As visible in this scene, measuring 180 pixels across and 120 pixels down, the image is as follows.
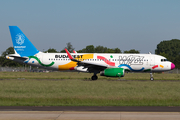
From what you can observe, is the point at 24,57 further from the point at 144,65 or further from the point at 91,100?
the point at 91,100

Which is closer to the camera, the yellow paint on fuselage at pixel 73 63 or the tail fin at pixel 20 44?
the yellow paint on fuselage at pixel 73 63

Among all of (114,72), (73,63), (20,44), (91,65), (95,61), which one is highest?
(20,44)

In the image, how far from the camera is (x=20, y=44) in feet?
119

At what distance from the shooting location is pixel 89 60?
115 feet

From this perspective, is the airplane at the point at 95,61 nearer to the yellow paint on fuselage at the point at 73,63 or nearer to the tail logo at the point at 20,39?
the yellow paint on fuselage at the point at 73,63

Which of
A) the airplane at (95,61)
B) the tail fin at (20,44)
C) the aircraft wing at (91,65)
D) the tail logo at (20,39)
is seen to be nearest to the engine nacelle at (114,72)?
the aircraft wing at (91,65)

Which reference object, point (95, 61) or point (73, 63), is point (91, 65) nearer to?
point (95, 61)

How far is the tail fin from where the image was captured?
35.9 meters

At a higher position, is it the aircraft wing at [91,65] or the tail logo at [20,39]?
the tail logo at [20,39]

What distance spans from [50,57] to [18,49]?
479 cm

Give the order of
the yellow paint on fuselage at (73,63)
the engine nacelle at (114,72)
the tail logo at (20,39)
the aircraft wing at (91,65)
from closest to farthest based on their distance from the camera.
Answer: the engine nacelle at (114,72) < the aircraft wing at (91,65) < the yellow paint on fuselage at (73,63) < the tail logo at (20,39)

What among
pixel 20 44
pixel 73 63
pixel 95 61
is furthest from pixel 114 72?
pixel 20 44

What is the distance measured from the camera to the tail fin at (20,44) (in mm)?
35906
